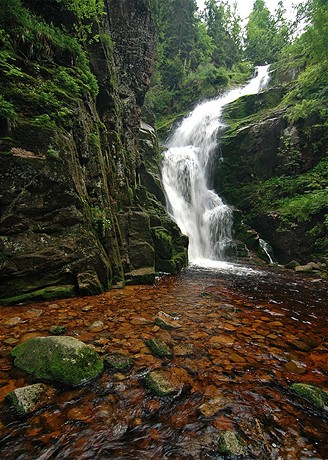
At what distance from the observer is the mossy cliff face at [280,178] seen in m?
11.2

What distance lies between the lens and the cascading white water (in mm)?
13375

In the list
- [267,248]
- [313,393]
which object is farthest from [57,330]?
[267,248]

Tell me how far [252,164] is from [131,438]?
16113 mm

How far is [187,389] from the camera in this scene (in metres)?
2.19

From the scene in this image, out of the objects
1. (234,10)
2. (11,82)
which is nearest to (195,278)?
(11,82)

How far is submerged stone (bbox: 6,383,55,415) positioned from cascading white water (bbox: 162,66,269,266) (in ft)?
30.2

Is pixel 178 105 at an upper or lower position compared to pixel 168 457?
upper

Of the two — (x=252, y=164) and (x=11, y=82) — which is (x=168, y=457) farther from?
(x=252, y=164)

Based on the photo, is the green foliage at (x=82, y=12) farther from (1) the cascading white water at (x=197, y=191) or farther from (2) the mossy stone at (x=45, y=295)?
(1) the cascading white water at (x=197, y=191)

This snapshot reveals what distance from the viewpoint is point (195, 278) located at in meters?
7.41

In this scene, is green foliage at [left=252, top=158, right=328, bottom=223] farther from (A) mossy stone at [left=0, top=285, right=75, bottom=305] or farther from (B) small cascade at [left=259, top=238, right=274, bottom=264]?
(A) mossy stone at [left=0, top=285, right=75, bottom=305]

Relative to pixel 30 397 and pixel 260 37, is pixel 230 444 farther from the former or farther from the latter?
pixel 260 37

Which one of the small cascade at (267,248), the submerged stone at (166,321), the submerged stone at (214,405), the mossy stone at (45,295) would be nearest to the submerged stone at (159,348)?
the submerged stone at (166,321)

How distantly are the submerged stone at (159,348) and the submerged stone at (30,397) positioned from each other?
1.11 metres
